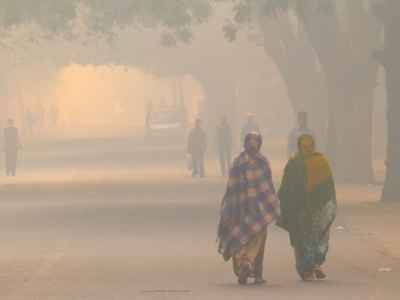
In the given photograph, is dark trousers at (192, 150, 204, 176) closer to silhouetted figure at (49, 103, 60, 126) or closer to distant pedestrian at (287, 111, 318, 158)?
distant pedestrian at (287, 111, 318, 158)

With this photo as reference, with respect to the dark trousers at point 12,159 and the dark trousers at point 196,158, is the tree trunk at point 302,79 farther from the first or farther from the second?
the dark trousers at point 12,159

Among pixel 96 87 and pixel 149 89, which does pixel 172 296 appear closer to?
pixel 149 89

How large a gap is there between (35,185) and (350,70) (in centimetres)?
875

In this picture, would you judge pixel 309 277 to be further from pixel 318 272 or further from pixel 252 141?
pixel 252 141

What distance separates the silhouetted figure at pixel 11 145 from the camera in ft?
81.6

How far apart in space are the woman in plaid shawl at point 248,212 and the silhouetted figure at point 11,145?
718 inches

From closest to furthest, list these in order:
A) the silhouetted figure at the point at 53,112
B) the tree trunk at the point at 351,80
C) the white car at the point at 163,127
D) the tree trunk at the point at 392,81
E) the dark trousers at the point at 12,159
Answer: the tree trunk at the point at 392,81 < the tree trunk at the point at 351,80 < the dark trousers at the point at 12,159 < the white car at the point at 163,127 < the silhouetted figure at the point at 53,112

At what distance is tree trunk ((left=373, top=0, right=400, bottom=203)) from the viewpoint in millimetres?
14227

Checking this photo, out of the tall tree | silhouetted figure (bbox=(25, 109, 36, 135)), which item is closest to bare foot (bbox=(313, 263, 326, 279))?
the tall tree

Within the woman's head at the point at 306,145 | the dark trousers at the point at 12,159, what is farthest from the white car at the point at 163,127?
the woman's head at the point at 306,145

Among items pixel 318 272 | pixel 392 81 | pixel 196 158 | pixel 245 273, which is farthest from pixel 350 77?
pixel 245 273

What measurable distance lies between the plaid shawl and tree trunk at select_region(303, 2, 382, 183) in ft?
38.1

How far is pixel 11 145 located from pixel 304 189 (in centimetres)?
1877

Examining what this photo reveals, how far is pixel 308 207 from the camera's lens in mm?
7660
